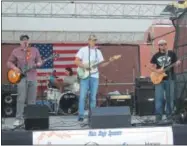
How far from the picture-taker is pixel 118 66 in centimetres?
1102

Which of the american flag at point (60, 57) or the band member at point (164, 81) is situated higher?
the american flag at point (60, 57)

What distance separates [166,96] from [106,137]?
66.2 inches

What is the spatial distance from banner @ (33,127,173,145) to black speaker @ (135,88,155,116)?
2.85 metres

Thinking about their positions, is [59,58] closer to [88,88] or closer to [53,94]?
[53,94]

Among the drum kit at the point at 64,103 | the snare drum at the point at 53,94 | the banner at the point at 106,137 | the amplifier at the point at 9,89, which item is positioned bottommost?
the banner at the point at 106,137

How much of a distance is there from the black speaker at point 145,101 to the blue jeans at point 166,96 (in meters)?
1.46

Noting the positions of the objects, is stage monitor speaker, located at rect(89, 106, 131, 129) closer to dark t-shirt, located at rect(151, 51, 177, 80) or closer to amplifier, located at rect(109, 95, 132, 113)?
dark t-shirt, located at rect(151, 51, 177, 80)

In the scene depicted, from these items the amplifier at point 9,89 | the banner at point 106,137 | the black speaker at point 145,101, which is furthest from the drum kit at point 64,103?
the banner at point 106,137

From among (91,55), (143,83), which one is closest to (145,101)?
(143,83)

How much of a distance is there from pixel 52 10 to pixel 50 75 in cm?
173

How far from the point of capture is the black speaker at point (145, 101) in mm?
7543

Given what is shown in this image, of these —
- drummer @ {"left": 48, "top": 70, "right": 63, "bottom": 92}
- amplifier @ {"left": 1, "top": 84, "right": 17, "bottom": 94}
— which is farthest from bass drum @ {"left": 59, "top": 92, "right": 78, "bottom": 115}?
amplifier @ {"left": 1, "top": 84, "right": 17, "bottom": 94}

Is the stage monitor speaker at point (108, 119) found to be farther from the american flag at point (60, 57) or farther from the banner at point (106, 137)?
the american flag at point (60, 57)

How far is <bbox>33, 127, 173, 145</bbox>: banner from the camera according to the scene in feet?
14.7
